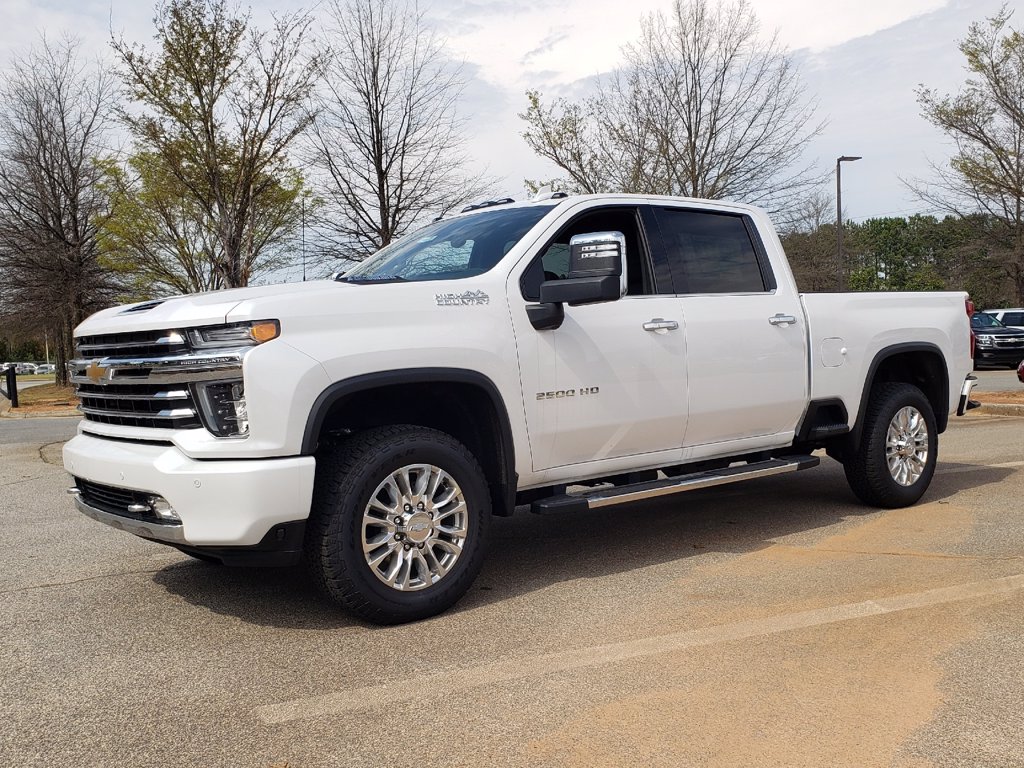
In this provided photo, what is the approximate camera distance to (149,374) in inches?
157

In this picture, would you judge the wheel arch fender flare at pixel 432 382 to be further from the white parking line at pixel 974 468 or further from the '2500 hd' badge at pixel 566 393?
the white parking line at pixel 974 468

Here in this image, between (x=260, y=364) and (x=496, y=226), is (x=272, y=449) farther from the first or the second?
(x=496, y=226)

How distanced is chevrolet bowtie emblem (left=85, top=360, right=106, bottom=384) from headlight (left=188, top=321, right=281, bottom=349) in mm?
725

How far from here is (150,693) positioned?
134 inches

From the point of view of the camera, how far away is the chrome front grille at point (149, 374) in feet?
12.5

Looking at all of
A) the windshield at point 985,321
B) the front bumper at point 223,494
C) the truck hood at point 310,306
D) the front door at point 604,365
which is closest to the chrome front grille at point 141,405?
the front bumper at point 223,494

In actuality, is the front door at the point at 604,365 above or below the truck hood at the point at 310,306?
below

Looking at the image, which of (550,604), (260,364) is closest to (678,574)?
(550,604)

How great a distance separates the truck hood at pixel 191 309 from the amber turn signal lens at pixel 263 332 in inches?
3.8

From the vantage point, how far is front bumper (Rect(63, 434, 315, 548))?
3750 mm

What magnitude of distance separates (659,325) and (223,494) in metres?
2.48

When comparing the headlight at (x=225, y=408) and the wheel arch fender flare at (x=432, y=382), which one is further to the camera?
the wheel arch fender flare at (x=432, y=382)

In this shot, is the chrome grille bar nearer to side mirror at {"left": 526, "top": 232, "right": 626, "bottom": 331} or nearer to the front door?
the front door

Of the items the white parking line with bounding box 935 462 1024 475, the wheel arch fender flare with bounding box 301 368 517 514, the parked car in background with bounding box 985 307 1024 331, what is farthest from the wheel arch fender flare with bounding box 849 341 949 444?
the parked car in background with bounding box 985 307 1024 331
